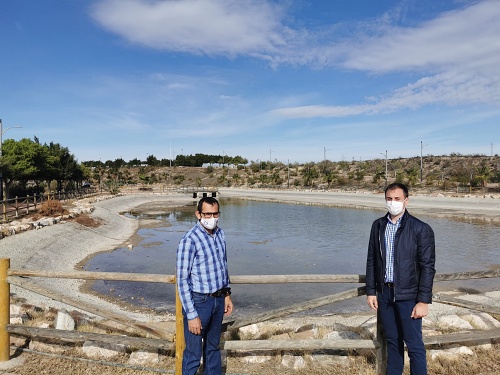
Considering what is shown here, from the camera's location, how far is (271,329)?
6504mm

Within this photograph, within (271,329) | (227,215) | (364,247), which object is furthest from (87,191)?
(271,329)

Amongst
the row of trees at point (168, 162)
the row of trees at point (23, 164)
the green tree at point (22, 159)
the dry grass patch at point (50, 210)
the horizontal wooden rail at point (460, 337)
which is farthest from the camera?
the row of trees at point (168, 162)

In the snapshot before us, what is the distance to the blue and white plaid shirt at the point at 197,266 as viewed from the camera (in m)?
3.66

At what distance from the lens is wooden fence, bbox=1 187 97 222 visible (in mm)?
22481

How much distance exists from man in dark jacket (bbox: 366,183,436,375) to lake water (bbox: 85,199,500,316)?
6489 mm

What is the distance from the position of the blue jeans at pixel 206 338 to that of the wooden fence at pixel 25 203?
2042 cm

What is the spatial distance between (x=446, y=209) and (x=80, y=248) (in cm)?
3352

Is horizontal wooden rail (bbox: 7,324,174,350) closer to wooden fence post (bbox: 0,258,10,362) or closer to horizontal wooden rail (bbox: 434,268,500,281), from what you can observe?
wooden fence post (bbox: 0,258,10,362)

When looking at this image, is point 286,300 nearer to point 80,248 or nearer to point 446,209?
point 80,248

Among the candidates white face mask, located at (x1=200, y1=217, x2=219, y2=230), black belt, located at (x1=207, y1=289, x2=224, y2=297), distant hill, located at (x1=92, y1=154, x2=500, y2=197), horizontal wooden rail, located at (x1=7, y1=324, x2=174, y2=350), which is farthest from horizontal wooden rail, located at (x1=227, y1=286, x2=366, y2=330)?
distant hill, located at (x1=92, y1=154, x2=500, y2=197)

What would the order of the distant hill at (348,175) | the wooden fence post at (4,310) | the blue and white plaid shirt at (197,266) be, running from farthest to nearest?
the distant hill at (348,175), the wooden fence post at (4,310), the blue and white plaid shirt at (197,266)

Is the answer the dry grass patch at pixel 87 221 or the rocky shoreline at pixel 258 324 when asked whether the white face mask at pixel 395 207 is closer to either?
the rocky shoreline at pixel 258 324

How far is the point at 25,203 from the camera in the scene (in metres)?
31.7

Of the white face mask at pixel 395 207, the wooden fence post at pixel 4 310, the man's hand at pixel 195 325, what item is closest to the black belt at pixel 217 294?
the man's hand at pixel 195 325
